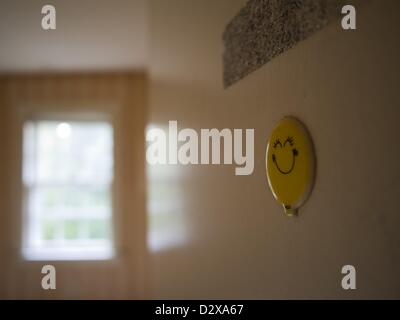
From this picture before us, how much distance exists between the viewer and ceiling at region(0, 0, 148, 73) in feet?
6.20

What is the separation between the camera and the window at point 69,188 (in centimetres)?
323

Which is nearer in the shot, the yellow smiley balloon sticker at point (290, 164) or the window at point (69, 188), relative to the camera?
the yellow smiley balloon sticker at point (290, 164)

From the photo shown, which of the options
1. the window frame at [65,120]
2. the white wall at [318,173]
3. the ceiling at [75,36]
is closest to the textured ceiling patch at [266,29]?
the white wall at [318,173]

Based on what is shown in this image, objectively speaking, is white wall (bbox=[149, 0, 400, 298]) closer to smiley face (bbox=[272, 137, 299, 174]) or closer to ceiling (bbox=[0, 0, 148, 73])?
smiley face (bbox=[272, 137, 299, 174])

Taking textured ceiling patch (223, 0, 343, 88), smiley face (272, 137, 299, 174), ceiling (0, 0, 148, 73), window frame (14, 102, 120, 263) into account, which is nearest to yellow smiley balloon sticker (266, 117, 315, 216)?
smiley face (272, 137, 299, 174)

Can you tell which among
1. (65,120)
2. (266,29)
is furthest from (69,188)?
(266,29)

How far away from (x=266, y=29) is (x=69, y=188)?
2975 mm

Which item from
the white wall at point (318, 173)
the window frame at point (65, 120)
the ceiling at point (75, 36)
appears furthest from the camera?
the window frame at point (65, 120)

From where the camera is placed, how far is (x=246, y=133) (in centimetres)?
68

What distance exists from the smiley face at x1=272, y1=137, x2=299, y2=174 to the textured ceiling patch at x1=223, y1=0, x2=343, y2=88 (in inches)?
4.8

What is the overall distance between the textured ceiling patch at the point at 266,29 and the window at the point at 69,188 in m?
2.67

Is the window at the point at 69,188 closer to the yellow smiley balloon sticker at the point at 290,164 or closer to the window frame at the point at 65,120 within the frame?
the window frame at the point at 65,120
